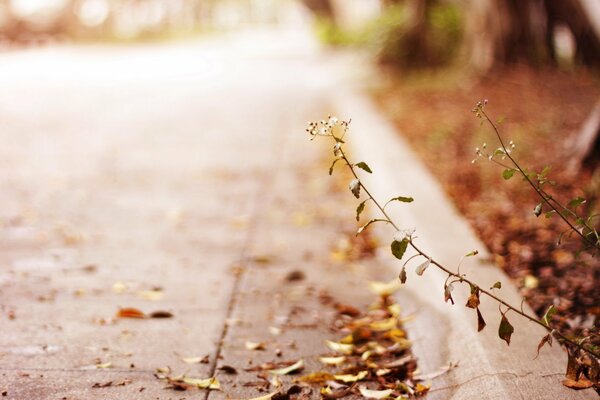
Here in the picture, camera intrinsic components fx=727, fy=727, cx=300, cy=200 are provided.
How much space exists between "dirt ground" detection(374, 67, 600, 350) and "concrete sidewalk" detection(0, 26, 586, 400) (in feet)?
1.59

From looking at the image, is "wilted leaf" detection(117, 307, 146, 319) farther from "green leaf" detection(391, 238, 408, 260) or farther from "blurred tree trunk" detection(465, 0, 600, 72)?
"blurred tree trunk" detection(465, 0, 600, 72)

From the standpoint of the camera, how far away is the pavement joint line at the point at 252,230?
3.46 meters

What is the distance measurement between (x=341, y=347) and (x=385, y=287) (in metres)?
0.90

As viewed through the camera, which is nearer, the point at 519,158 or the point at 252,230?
the point at 252,230

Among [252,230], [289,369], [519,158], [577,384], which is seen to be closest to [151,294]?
[289,369]

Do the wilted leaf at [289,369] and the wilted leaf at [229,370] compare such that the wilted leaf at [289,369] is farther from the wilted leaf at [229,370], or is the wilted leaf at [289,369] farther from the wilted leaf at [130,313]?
the wilted leaf at [130,313]

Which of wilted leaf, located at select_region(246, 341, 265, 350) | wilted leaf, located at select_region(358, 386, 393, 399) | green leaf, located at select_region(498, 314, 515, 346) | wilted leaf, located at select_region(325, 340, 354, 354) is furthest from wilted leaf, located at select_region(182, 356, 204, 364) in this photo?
green leaf, located at select_region(498, 314, 515, 346)

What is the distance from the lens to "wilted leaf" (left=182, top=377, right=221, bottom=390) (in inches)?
117

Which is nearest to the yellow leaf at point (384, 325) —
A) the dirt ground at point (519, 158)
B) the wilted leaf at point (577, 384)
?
the dirt ground at point (519, 158)

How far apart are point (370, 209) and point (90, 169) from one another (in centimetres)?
305

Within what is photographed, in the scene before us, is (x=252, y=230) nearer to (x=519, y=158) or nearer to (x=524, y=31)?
(x=519, y=158)

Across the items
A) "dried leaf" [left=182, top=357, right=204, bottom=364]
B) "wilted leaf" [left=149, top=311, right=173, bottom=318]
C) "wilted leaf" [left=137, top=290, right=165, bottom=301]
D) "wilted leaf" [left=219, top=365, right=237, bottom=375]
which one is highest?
"wilted leaf" [left=137, top=290, right=165, bottom=301]

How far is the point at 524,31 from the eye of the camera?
11.7 metres

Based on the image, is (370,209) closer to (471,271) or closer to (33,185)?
(471,271)
